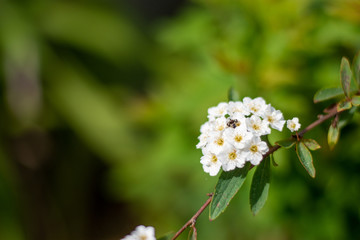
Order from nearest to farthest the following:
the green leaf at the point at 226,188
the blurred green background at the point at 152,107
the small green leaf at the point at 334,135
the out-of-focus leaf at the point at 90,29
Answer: the green leaf at the point at 226,188 → the small green leaf at the point at 334,135 → the blurred green background at the point at 152,107 → the out-of-focus leaf at the point at 90,29

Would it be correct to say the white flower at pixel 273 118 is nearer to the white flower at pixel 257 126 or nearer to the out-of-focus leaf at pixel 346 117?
the white flower at pixel 257 126

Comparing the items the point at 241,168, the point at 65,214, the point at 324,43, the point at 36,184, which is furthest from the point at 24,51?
the point at 241,168

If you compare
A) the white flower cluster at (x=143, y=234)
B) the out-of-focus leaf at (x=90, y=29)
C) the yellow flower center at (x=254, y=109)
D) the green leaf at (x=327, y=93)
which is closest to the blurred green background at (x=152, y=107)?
the out-of-focus leaf at (x=90, y=29)

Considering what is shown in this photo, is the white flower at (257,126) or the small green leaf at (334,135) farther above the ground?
the white flower at (257,126)

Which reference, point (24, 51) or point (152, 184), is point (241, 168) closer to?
point (152, 184)

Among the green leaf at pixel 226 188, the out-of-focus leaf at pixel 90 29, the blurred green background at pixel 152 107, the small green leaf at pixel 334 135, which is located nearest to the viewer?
the green leaf at pixel 226 188

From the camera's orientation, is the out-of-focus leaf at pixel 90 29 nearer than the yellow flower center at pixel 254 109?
No

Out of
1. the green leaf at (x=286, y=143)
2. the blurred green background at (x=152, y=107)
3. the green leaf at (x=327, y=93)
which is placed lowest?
the green leaf at (x=286, y=143)
